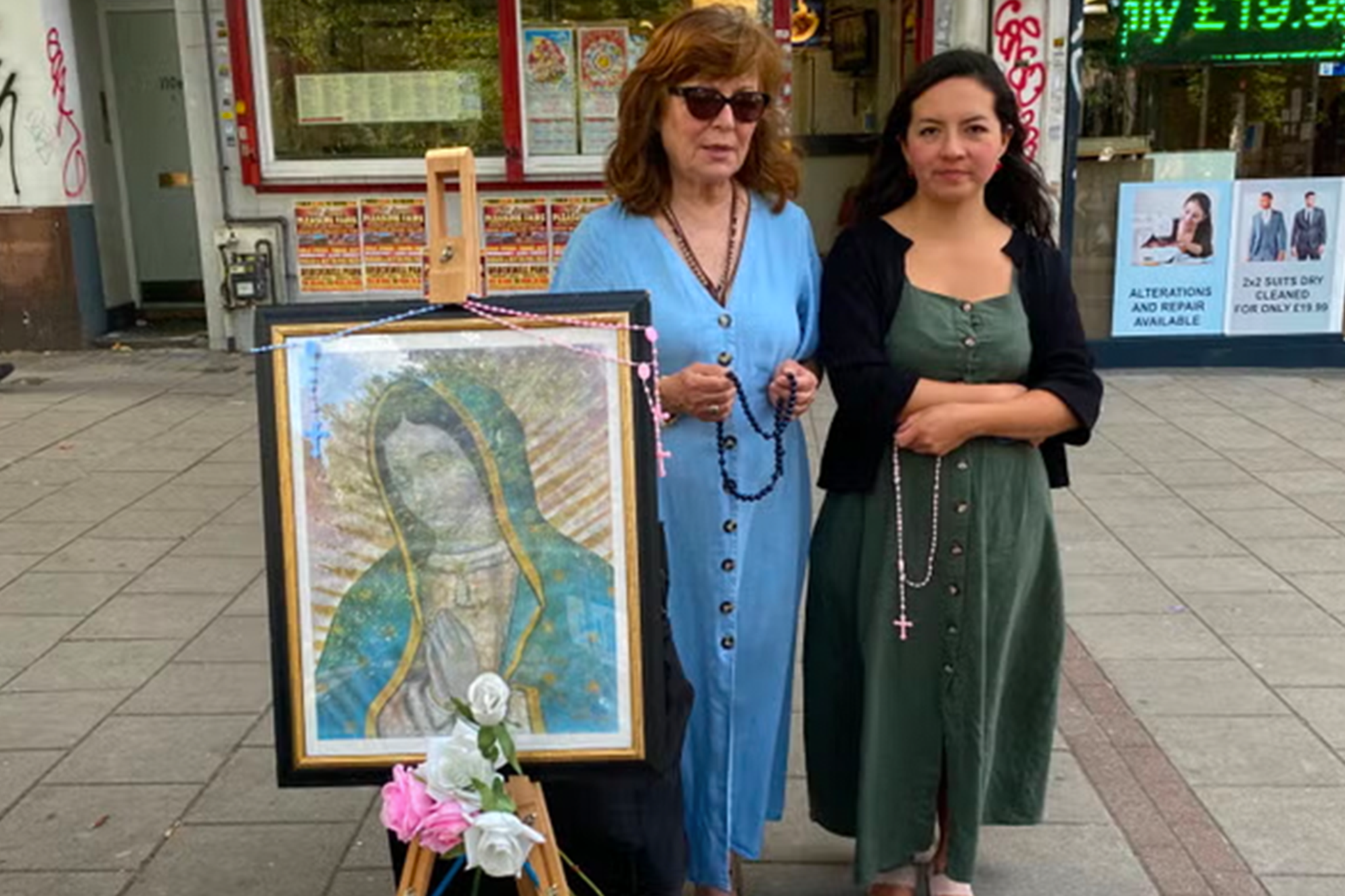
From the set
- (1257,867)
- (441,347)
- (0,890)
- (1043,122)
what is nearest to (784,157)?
(441,347)

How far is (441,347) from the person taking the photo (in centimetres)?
202

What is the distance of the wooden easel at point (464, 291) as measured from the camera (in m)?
2.02

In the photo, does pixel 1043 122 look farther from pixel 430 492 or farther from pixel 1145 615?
pixel 430 492

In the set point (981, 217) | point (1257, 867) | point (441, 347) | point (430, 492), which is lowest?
point (1257, 867)

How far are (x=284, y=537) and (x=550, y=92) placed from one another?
7.10m

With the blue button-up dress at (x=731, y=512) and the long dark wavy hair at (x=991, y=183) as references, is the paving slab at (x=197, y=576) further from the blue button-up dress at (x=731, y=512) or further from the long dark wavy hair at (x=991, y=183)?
the long dark wavy hair at (x=991, y=183)

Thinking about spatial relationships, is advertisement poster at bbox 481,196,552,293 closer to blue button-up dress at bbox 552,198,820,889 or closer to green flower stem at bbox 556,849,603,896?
blue button-up dress at bbox 552,198,820,889

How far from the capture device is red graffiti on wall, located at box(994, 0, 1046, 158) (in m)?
7.96

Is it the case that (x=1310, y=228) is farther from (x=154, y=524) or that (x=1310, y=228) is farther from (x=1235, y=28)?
(x=154, y=524)

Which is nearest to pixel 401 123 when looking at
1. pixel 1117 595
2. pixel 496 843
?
pixel 1117 595

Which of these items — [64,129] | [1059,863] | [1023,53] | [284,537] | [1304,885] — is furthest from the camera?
[64,129]

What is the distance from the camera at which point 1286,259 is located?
8.16 meters

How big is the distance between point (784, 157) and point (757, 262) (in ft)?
0.86

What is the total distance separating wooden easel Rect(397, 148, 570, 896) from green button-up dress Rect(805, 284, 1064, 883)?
808 mm
